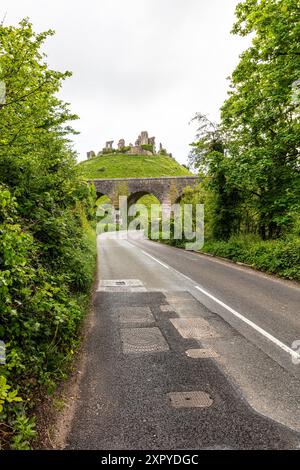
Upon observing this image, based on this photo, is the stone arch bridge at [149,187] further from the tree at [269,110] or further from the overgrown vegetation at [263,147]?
the tree at [269,110]

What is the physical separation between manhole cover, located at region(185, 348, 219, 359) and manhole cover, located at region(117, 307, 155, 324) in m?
1.62

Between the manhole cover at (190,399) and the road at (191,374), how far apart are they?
1cm

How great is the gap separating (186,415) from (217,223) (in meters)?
16.6

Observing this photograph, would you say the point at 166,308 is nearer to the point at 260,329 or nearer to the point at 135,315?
the point at 135,315

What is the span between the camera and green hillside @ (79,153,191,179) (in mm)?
83188

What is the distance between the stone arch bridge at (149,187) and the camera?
4912cm

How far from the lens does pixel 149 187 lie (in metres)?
51.2

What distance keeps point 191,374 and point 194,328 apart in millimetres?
1844

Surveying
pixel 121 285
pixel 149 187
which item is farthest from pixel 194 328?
pixel 149 187

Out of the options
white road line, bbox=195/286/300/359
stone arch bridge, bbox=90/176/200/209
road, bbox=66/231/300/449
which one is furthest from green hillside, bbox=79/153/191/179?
road, bbox=66/231/300/449

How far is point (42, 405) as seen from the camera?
3.32 meters

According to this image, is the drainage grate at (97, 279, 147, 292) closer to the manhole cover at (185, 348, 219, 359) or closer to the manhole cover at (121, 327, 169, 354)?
the manhole cover at (121, 327, 169, 354)
